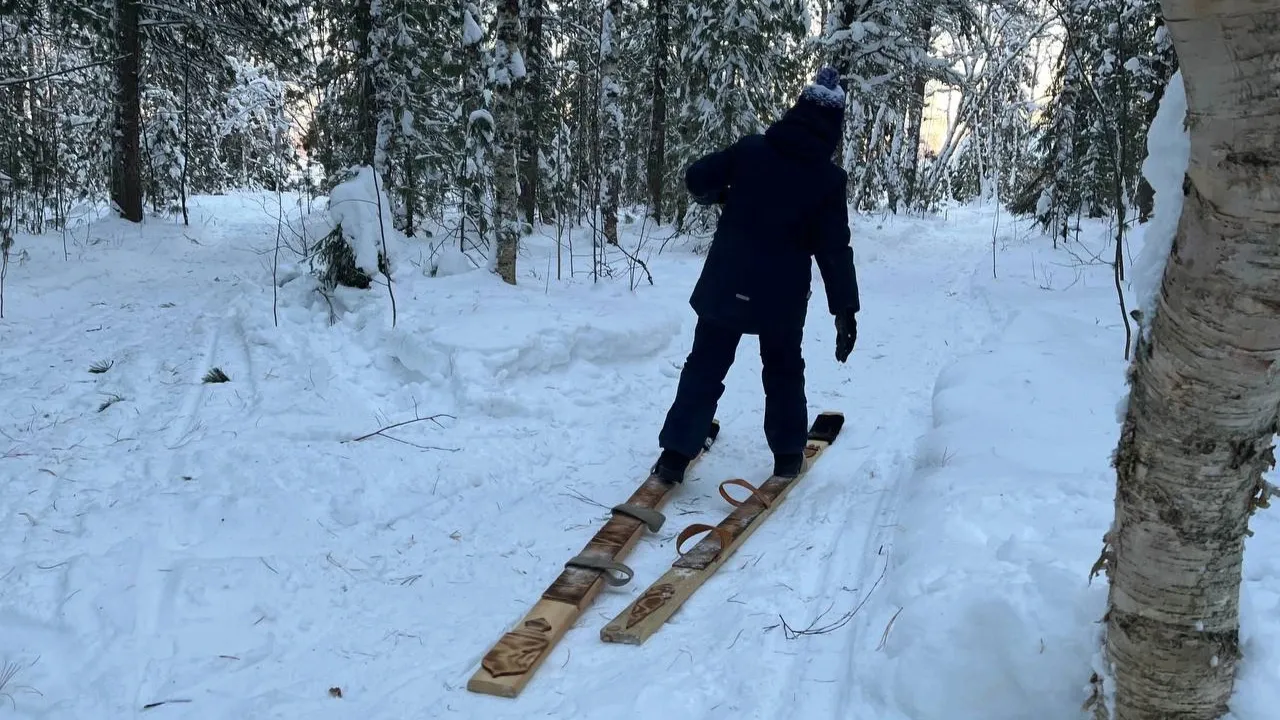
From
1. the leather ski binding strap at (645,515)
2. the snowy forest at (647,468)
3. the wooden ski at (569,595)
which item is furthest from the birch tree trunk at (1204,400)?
the leather ski binding strap at (645,515)

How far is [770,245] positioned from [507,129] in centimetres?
509

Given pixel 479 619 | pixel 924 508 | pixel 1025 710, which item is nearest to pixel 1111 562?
pixel 1025 710

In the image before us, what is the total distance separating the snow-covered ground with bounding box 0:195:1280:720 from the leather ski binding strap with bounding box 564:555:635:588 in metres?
0.07

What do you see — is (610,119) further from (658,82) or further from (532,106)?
(532,106)

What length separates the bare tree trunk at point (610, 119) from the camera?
13.2 m

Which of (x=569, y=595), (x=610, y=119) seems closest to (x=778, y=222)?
(x=569, y=595)

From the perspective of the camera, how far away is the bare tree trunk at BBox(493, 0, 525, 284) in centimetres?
796

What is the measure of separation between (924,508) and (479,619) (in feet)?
6.56

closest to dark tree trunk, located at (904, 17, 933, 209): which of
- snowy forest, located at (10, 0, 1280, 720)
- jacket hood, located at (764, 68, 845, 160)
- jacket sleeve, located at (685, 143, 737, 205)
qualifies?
snowy forest, located at (10, 0, 1280, 720)

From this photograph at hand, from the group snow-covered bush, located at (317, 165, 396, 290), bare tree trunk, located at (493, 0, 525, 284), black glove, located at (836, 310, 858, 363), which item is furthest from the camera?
bare tree trunk, located at (493, 0, 525, 284)

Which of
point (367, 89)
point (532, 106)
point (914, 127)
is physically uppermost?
point (914, 127)

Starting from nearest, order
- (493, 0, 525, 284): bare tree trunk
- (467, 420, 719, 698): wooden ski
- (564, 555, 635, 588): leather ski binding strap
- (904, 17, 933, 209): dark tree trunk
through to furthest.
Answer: (467, 420, 719, 698): wooden ski → (564, 555, 635, 588): leather ski binding strap → (493, 0, 525, 284): bare tree trunk → (904, 17, 933, 209): dark tree trunk

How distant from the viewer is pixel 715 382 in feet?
13.5

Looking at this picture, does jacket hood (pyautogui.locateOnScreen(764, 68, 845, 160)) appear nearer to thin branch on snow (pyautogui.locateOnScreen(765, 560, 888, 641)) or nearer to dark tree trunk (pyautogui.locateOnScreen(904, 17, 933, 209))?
thin branch on snow (pyautogui.locateOnScreen(765, 560, 888, 641))
